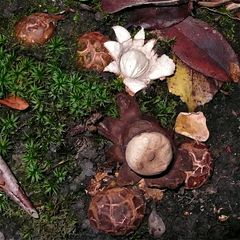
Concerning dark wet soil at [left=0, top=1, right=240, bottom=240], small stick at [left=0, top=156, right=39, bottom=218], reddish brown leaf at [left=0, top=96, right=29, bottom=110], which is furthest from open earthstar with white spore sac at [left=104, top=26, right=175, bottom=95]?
small stick at [left=0, top=156, right=39, bottom=218]

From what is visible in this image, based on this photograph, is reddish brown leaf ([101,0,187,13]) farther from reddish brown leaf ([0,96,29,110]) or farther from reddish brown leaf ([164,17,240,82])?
reddish brown leaf ([0,96,29,110])

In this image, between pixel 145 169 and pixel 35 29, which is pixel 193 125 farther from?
pixel 35 29

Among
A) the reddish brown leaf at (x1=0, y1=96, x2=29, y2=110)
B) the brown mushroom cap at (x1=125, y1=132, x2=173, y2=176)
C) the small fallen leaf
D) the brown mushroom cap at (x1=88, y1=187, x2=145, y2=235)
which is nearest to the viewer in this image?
the brown mushroom cap at (x1=125, y1=132, x2=173, y2=176)

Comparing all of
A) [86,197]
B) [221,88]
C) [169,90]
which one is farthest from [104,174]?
[221,88]

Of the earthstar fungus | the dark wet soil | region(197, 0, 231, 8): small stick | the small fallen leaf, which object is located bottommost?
the dark wet soil

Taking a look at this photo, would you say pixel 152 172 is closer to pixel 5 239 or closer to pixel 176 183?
pixel 176 183

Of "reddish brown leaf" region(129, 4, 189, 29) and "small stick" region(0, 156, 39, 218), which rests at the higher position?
"reddish brown leaf" region(129, 4, 189, 29)
